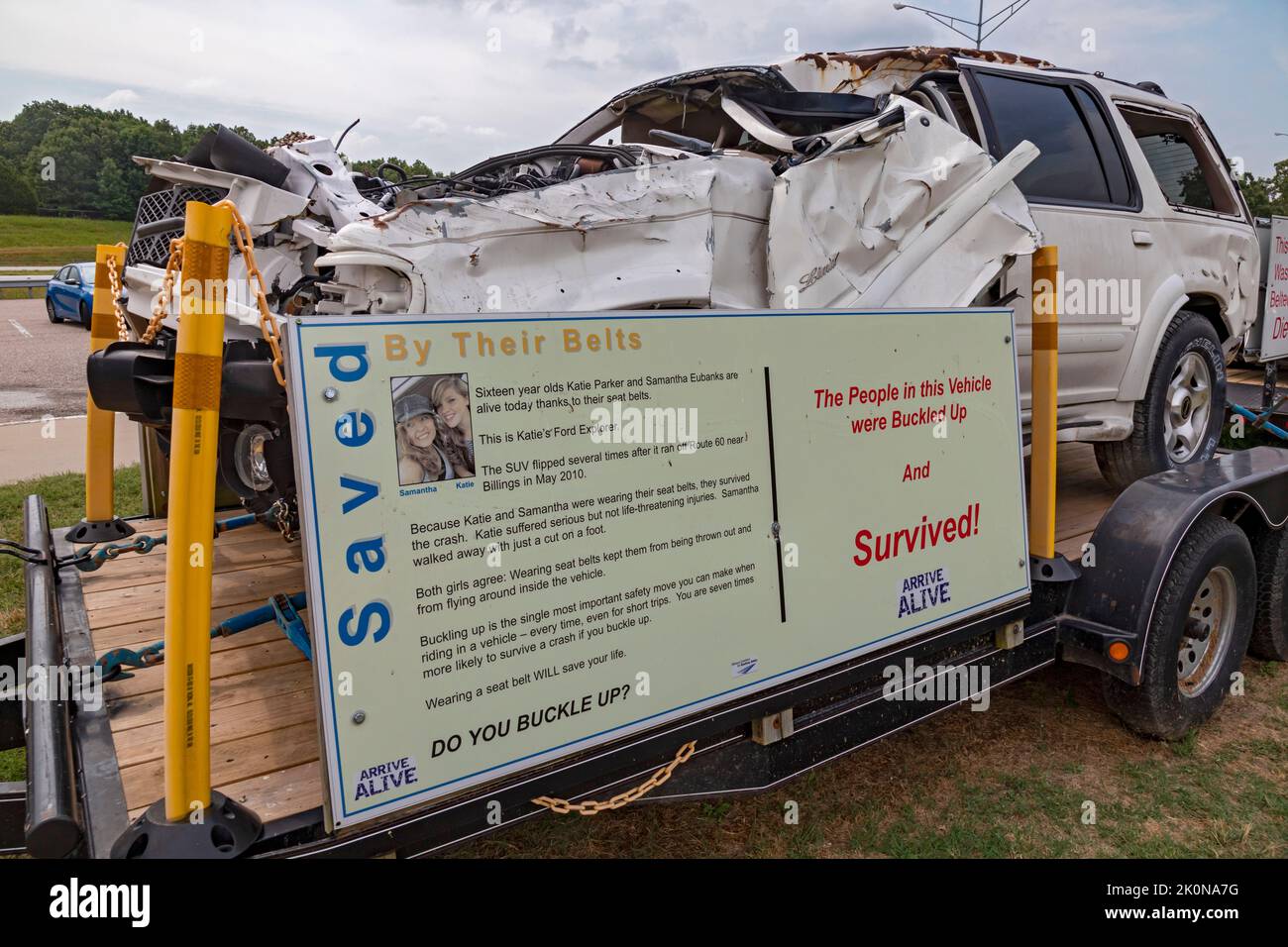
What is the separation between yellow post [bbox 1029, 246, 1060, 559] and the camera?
322 centimetres

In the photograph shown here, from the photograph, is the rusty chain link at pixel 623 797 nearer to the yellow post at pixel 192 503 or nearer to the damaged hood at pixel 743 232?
the yellow post at pixel 192 503

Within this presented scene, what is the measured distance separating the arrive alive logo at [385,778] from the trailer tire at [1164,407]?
4468 mm

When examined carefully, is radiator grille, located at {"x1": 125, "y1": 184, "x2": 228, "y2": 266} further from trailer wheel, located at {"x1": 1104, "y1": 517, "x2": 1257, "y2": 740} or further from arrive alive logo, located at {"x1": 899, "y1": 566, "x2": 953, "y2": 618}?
trailer wheel, located at {"x1": 1104, "y1": 517, "x2": 1257, "y2": 740}

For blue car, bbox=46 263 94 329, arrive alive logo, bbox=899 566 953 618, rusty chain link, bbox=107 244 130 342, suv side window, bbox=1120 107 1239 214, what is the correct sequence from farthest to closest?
blue car, bbox=46 263 94 329 → suv side window, bbox=1120 107 1239 214 → rusty chain link, bbox=107 244 130 342 → arrive alive logo, bbox=899 566 953 618

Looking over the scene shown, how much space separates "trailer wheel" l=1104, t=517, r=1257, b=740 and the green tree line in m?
26.8

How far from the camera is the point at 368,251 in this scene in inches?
109

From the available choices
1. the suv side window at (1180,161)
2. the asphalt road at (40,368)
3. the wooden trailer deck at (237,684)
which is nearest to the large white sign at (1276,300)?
the suv side window at (1180,161)

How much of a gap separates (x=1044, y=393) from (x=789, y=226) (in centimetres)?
109

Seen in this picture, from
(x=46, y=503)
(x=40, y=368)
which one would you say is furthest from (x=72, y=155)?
(x=46, y=503)

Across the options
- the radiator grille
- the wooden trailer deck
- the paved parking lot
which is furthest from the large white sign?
the paved parking lot

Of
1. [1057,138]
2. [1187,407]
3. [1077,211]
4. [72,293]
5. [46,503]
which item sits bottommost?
[46,503]

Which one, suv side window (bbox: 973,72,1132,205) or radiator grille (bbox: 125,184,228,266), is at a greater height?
suv side window (bbox: 973,72,1132,205)

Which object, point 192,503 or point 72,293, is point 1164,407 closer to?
point 192,503

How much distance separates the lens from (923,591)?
9.48ft
